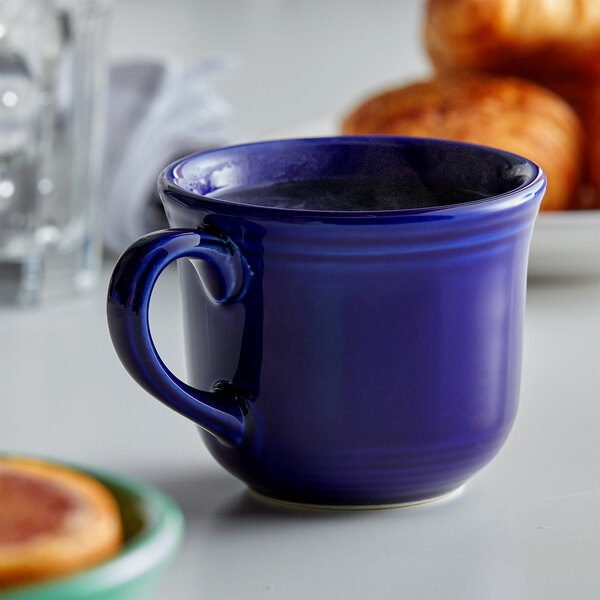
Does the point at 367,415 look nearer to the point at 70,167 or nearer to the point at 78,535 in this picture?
the point at 78,535

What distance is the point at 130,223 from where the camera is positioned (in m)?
0.64

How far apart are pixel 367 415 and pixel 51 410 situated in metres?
0.17

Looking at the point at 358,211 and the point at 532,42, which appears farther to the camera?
the point at 532,42

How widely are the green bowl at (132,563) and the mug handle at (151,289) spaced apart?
0.07 metres

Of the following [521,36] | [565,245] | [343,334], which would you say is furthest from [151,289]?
[521,36]

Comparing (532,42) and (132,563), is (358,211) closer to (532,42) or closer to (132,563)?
(132,563)

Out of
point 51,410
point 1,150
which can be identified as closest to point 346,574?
point 51,410

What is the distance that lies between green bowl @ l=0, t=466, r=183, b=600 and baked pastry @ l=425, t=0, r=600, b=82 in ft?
1.59

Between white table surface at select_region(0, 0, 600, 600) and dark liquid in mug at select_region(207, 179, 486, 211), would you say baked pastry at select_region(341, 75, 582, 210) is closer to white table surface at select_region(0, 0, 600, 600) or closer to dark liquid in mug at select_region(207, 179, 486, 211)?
white table surface at select_region(0, 0, 600, 600)

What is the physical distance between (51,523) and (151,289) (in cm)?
10

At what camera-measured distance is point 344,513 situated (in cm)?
33

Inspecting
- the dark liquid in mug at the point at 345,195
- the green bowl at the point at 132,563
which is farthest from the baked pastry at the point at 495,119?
the green bowl at the point at 132,563

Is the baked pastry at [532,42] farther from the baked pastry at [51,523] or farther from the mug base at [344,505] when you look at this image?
the baked pastry at [51,523]

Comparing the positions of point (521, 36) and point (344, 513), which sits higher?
point (521, 36)
